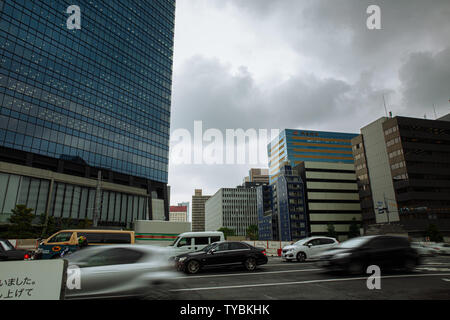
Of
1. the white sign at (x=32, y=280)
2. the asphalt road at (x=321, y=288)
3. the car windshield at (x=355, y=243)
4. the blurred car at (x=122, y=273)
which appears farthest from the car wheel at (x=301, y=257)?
the white sign at (x=32, y=280)

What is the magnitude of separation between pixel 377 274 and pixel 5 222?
1927 inches

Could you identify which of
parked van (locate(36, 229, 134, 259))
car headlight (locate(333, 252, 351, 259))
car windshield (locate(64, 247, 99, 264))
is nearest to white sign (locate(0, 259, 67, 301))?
car windshield (locate(64, 247, 99, 264))

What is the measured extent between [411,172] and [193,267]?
222ft

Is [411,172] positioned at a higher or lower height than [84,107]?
lower

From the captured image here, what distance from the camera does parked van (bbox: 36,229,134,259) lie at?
14445mm

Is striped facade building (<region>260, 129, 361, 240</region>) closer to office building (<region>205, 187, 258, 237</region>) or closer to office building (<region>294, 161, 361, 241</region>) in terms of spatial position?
office building (<region>294, 161, 361, 241</region>)

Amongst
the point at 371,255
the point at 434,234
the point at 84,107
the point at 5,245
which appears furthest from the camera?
the point at 84,107

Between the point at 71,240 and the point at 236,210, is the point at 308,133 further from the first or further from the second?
the point at 71,240

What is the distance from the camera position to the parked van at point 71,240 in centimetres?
1445

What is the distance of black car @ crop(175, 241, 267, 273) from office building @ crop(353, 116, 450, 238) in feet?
189

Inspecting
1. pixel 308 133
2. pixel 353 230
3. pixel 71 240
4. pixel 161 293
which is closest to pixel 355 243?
pixel 161 293

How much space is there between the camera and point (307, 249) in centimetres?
1562

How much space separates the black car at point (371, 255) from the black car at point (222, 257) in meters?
3.21
